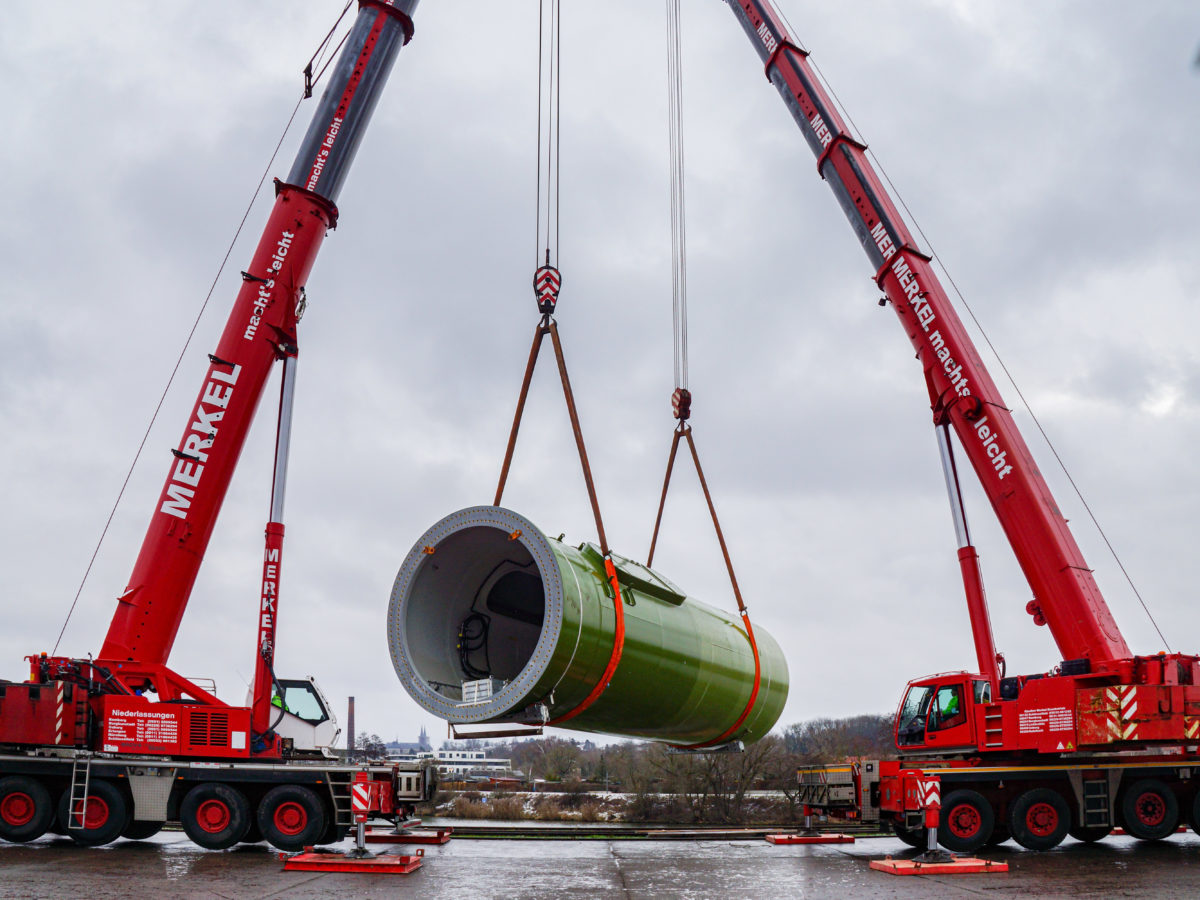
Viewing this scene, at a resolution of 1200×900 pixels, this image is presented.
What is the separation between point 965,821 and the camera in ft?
40.3

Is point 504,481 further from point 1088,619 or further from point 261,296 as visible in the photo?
point 1088,619

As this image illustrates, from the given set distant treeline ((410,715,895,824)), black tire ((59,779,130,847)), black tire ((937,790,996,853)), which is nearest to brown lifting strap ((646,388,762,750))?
black tire ((937,790,996,853))

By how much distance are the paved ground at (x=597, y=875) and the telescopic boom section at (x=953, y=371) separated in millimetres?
2709

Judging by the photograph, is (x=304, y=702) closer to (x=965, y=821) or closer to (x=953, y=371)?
(x=965, y=821)

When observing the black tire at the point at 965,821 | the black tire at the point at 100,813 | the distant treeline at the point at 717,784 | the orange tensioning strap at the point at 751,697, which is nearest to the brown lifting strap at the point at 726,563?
the orange tensioning strap at the point at 751,697

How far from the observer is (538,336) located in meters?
9.81

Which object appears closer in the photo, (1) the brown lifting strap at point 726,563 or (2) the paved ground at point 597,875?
(2) the paved ground at point 597,875

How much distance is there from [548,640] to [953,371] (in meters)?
7.32

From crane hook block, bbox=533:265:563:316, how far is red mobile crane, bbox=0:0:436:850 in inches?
168

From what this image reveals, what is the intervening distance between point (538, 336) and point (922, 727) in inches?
305

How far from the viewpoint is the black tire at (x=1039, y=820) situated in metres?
12.2

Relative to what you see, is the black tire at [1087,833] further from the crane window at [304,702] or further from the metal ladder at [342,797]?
the crane window at [304,702]

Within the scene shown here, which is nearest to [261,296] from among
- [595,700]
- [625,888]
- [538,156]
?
[538,156]

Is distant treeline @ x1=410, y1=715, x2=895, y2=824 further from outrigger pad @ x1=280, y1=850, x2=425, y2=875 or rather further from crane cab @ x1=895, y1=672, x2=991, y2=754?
outrigger pad @ x1=280, y1=850, x2=425, y2=875
